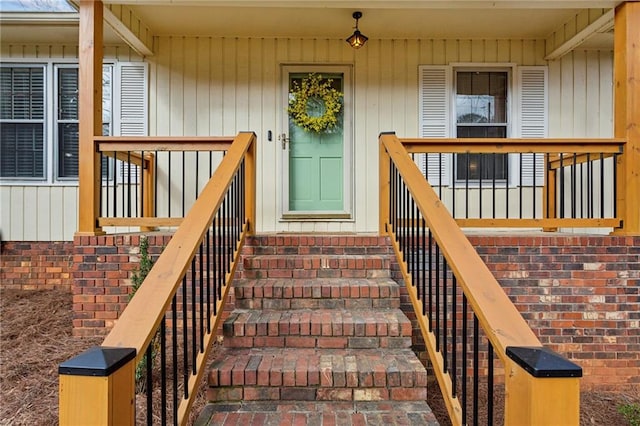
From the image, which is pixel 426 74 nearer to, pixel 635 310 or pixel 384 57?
pixel 384 57

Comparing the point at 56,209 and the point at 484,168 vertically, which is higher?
the point at 484,168

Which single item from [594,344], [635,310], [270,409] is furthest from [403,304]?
Answer: [635,310]

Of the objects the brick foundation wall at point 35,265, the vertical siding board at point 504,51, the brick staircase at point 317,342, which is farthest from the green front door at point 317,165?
the brick foundation wall at point 35,265

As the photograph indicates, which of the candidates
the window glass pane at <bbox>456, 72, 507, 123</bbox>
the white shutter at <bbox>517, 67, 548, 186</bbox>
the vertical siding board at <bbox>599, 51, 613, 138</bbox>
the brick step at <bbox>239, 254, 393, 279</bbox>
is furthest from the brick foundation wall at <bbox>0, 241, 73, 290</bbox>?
the vertical siding board at <bbox>599, 51, 613, 138</bbox>

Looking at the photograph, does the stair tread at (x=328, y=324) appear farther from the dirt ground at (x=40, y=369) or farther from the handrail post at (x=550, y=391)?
the handrail post at (x=550, y=391)

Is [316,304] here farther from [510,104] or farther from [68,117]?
[68,117]

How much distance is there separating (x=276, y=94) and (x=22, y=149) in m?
3.20

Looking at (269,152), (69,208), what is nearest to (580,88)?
(269,152)

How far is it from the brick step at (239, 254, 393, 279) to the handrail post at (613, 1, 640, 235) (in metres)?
2.08

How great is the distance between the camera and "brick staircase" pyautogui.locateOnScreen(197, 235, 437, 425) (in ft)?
6.27

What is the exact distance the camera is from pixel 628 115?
3250mm

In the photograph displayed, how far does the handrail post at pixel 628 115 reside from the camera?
3189mm

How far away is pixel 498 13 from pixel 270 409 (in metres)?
4.37

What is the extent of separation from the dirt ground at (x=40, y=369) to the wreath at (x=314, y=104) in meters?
3.09
